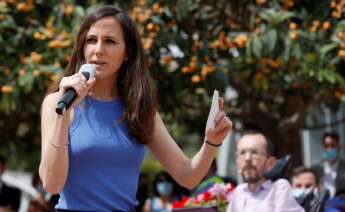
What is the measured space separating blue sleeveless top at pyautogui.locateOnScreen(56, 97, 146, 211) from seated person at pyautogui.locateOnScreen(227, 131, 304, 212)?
1879 millimetres

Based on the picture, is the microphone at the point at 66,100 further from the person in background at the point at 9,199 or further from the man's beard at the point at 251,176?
the person in background at the point at 9,199

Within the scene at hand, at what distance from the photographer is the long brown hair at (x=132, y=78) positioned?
3170 mm

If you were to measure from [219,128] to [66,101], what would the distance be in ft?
2.57

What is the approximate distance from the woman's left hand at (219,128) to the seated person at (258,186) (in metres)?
1.58

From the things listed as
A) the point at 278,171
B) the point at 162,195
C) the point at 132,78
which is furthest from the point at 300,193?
the point at 162,195

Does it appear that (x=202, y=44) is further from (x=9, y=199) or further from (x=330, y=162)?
(x=9, y=199)

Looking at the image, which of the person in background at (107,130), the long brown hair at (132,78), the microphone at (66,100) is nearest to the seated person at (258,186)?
the person in background at (107,130)

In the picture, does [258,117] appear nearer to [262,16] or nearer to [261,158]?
[262,16]

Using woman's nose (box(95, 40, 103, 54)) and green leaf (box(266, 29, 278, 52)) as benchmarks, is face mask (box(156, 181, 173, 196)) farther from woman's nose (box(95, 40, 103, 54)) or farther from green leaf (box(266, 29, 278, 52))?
woman's nose (box(95, 40, 103, 54))

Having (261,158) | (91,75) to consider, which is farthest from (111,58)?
(261,158)

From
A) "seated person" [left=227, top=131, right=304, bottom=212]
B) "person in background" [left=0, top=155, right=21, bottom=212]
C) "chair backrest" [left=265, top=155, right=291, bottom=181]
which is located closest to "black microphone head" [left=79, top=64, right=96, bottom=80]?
"seated person" [left=227, top=131, right=304, bottom=212]

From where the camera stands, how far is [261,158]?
5062mm

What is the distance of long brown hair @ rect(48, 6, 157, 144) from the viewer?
3170 millimetres

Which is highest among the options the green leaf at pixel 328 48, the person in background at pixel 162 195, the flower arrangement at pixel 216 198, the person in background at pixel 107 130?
the green leaf at pixel 328 48
